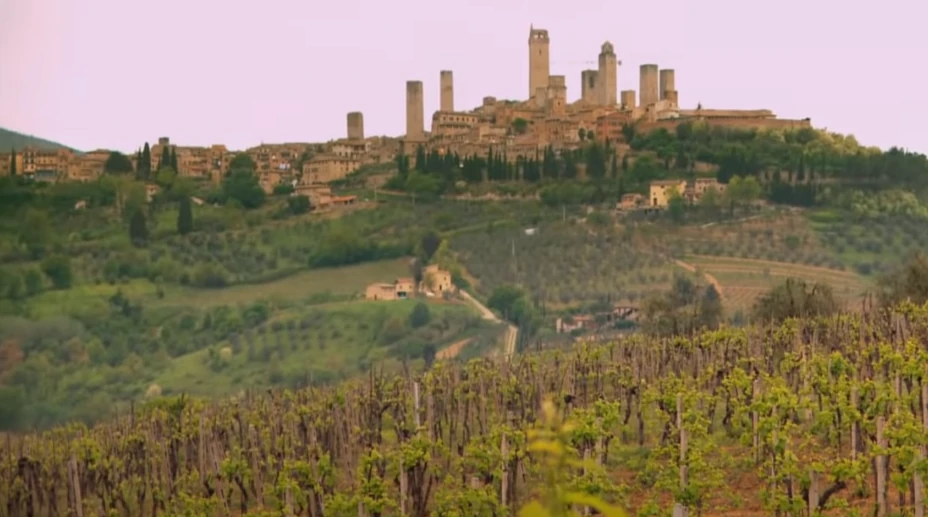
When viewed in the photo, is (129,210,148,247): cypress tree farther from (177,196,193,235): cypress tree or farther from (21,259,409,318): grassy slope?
(21,259,409,318): grassy slope

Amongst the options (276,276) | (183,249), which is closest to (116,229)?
(183,249)

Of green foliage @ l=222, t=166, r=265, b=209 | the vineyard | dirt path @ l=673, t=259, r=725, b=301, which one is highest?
the vineyard

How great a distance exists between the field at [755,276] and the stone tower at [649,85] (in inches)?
1296

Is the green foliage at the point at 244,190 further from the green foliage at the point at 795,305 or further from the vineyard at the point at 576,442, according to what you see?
the vineyard at the point at 576,442

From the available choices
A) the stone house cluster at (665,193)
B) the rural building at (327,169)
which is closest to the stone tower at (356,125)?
the rural building at (327,169)

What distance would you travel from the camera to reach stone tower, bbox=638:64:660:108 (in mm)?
90500

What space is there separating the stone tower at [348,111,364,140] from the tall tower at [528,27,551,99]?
9.63 m

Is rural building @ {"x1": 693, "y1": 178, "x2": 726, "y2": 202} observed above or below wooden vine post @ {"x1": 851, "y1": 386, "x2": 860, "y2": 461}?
below

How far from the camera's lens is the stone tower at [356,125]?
95.3 m

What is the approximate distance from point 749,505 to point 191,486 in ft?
20.8

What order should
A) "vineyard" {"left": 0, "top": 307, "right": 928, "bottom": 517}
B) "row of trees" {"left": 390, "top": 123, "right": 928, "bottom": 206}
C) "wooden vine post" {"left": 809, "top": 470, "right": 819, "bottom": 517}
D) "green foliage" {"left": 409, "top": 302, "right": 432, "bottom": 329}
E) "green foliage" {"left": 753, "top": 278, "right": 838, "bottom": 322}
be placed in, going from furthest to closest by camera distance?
"row of trees" {"left": 390, "top": 123, "right": 928, "bottom": 206} → "green foliage" {"left": 409, "top": 302, "right": 432, "bottom": 329} → "green foliage" {"left": 753, "top": 278, "right": 838, "bottom": 322} → "vineyard" {"left": 0, "top": 307, "right": 928, "bottom": 517} → "wooden vine post" {"left": 809, "top": 470, "right": 819, "bottom": 517}

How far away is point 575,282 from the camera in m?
57.8

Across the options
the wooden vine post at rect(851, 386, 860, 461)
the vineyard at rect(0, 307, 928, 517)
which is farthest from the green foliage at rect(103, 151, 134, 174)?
the wooden vine post at rect(851, 386, 860, 461)

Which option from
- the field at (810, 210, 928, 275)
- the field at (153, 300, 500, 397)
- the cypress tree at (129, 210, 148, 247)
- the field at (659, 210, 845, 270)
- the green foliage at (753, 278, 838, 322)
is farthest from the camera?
the cypress tree at (129, 210, 148, 247)
